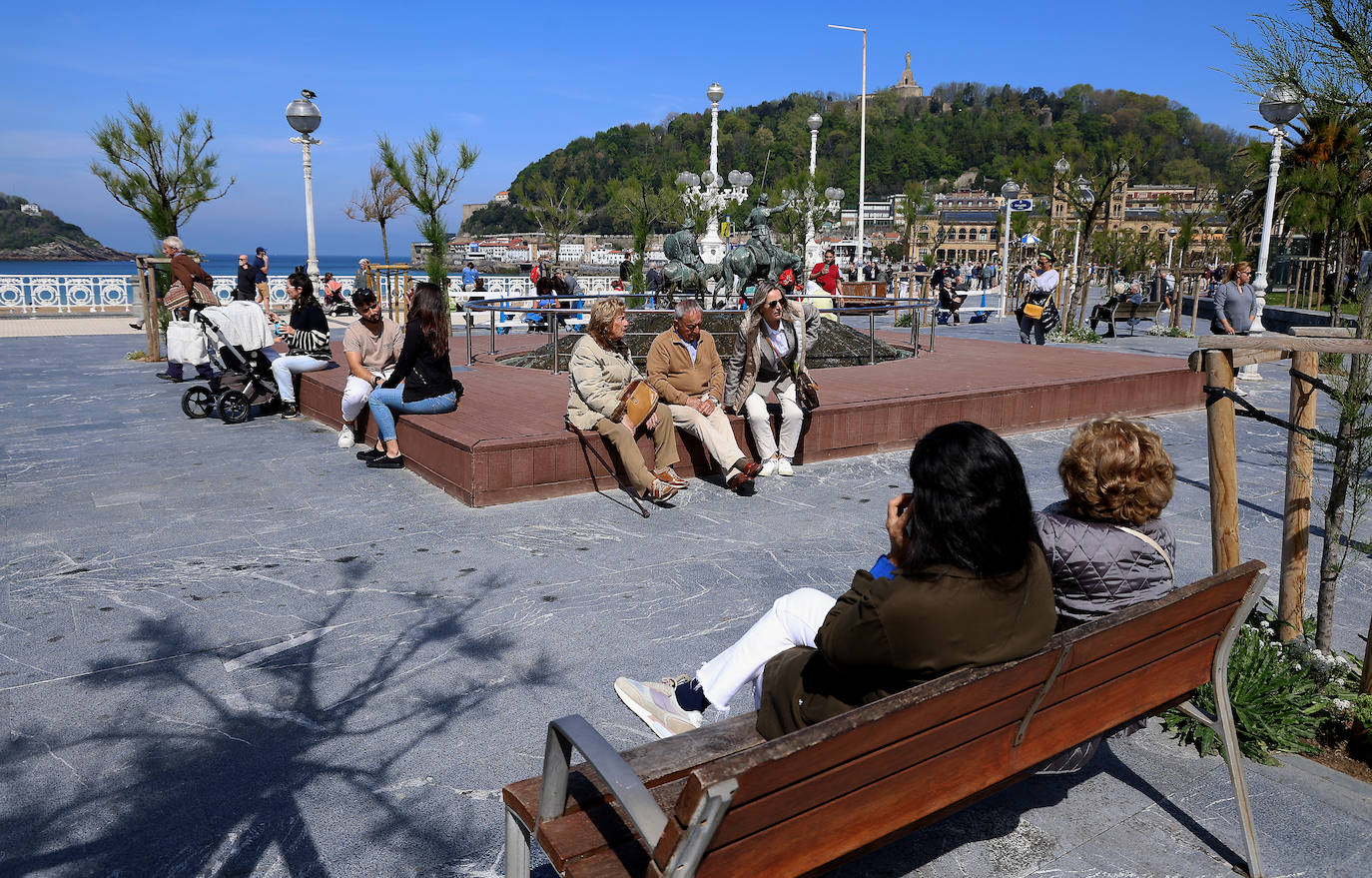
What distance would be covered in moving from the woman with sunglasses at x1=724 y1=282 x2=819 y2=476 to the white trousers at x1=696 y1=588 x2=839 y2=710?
4.30 meters

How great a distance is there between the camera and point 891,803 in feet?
6.77

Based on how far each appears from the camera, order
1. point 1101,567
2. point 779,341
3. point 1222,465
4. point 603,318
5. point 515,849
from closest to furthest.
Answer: point 515,849, point 1101,567, point 1222,465, point 603,318, point 779,341

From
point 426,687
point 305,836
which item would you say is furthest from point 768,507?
point 305,836

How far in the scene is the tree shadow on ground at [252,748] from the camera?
2.71 meters

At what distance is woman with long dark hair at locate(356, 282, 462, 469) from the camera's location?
7141 millimetres

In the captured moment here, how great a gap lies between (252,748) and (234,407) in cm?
681

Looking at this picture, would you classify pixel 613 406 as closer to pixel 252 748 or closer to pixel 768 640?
pixel 252 748

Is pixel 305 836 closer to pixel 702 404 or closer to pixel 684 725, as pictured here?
pixel 684 725

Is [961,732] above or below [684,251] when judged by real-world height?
below

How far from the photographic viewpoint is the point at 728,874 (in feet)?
5.86

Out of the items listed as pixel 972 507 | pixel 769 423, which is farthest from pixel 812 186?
pixel 972 507

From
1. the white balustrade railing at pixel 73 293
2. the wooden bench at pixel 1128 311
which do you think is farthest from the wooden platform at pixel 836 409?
the white balustrade railing at pixel 73 293

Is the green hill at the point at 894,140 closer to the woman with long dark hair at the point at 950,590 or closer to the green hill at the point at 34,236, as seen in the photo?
the green hill at the point at 34,236

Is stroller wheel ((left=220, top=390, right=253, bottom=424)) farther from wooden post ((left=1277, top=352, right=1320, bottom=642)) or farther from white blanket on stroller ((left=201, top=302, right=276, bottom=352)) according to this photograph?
wooden post ((left=1277, top=352, right=1320, bottom=642))
